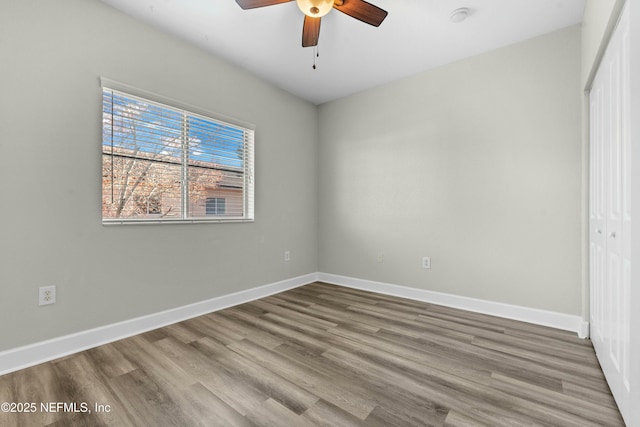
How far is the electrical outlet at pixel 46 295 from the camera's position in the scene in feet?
6.24

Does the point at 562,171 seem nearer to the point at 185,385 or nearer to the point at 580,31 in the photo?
the point at 580,31

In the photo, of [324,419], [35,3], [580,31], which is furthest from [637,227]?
[35,3]

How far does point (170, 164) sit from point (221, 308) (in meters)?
1.47

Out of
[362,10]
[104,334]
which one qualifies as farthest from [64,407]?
[362,10]

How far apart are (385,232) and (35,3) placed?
3.49 m

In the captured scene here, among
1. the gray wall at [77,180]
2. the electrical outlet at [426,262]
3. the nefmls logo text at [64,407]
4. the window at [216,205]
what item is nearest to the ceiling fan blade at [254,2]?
the gray wall at [77,180]

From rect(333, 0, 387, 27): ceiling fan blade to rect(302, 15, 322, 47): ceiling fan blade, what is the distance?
0.21 meters

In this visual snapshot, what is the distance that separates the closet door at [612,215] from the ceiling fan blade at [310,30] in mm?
1672

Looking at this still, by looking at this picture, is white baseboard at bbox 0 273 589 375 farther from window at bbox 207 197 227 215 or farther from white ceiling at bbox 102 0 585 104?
white ceiling at bbox 102 0 585 104

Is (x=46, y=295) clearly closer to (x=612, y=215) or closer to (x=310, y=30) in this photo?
(x=310, y=30)

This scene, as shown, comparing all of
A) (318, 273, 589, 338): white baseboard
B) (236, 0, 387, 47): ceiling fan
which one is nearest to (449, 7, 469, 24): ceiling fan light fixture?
(236, 0, 387, 47): ceiling fan

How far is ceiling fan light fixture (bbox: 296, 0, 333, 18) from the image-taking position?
1.83 metres

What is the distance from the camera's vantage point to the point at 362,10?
1.92 m

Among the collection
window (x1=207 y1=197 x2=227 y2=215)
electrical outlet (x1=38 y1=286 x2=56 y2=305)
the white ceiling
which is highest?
the white ceiling
